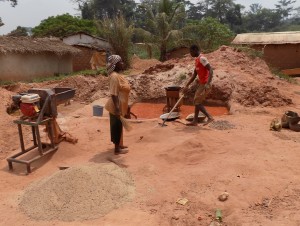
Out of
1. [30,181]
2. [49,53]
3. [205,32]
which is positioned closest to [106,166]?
[30,181]

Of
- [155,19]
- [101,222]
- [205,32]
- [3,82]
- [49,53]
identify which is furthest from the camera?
[205,32]

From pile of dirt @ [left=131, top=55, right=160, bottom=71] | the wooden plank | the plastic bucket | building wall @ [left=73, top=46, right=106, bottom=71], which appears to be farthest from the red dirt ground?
building wall @ [left=73, top=46, right=106, bottom=71]

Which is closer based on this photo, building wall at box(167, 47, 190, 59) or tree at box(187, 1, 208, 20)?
building wall at box(167, 47, 190, 59)

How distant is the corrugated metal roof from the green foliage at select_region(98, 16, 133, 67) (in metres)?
7.58

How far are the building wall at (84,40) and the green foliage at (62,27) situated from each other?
133 inches

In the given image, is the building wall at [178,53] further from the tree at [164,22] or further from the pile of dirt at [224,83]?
the pile of dirt at [224,83]

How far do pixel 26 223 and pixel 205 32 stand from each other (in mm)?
21329

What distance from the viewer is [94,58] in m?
22.5

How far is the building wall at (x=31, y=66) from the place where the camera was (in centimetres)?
1675

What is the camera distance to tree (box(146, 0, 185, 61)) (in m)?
21.2

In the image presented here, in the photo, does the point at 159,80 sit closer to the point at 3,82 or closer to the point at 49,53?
the point at 3,82

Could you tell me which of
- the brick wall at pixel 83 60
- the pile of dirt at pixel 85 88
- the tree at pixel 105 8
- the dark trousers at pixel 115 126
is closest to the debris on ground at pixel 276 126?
the dark trousers at pixel 115 126

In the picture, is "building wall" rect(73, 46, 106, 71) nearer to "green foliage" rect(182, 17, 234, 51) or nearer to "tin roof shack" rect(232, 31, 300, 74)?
"green foliage" rect(182, 17, 234, 51)

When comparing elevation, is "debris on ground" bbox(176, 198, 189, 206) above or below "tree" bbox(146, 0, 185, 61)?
below
